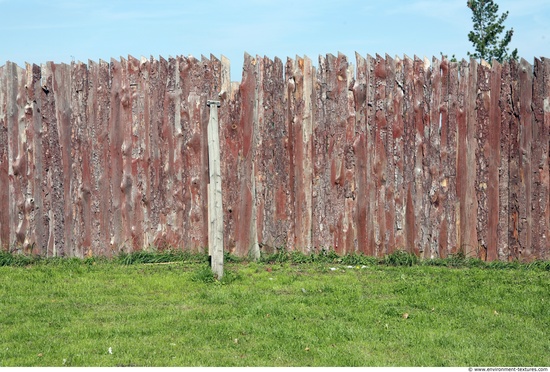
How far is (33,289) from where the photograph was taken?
8.23 m

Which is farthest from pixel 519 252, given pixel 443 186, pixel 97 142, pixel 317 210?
pixel 97 142

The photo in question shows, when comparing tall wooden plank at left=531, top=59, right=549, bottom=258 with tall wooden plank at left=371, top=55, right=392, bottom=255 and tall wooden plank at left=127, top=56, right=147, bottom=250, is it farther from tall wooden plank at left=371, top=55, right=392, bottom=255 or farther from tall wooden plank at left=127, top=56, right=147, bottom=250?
tall wooden plank at left=127, top=56, right=147, bottom=250

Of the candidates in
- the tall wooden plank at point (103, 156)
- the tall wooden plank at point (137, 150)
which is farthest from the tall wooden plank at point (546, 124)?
the tall wooden plank at point (103, 156)

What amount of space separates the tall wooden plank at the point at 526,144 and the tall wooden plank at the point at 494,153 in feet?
0.77

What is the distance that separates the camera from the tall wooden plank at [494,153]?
9.12 meters

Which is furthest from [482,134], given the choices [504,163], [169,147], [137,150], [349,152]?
[137,150]

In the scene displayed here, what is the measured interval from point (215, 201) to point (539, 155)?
3731 millimetres

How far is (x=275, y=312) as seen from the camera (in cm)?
695

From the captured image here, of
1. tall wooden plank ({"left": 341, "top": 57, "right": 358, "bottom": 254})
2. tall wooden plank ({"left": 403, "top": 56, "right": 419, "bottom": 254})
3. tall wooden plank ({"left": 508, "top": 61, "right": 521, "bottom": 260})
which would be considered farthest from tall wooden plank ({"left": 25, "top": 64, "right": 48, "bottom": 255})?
tall wooden plank ({"left": 508, "top": 61, "right": 521, "bottom": 260})

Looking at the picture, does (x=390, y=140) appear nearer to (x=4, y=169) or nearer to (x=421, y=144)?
(x=421, y=144)

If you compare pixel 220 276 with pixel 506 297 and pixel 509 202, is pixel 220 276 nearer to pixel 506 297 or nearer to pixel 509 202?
pixel 506 297

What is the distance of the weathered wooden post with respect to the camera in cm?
834

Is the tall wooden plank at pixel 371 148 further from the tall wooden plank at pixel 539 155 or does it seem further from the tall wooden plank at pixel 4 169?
the tall wooden plank at pixel 4 169

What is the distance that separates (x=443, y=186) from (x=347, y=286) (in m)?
1.97
